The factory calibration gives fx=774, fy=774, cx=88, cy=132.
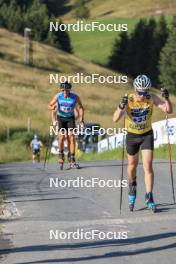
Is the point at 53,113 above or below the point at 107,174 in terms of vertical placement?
above

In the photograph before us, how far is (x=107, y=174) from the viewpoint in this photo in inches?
637

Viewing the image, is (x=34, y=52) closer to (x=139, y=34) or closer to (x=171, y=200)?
(x=139, y=34)

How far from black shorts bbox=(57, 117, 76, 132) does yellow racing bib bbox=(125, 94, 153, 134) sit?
5424mm

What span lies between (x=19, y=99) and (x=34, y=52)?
3125 cm

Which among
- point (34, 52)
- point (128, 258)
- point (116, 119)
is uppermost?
point (34, 52)

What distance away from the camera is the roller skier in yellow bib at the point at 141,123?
10.5 metres

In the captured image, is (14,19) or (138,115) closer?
(138,115)

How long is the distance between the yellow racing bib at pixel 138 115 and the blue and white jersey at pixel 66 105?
5.10 metres

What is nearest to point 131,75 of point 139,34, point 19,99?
point 139,34

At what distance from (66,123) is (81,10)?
169 m

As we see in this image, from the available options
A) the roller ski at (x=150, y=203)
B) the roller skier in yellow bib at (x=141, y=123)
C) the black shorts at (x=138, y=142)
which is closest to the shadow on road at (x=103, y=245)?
the roller ski at (x=150, y=203)

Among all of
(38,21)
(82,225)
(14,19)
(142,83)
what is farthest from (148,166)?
(14,19)

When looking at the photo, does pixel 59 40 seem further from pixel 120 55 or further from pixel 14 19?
pixel 120 55

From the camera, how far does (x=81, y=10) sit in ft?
601
